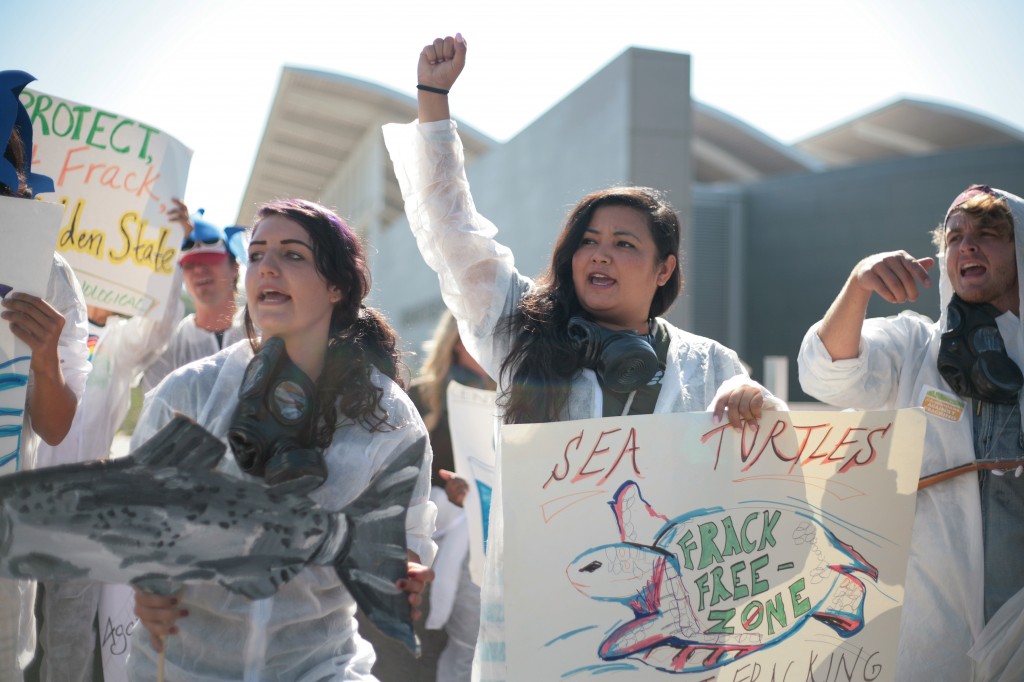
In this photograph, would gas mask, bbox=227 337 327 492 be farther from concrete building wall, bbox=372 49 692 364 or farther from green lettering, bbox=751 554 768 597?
concrete building wall, bbox=372 49 692 364

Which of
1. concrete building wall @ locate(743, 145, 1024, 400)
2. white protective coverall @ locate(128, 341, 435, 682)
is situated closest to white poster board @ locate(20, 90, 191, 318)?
white protective coverall @ locate(128, 341, 435, 682)

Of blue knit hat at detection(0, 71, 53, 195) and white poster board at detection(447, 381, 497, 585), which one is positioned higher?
blue knit hat at detection(0, 71, 53, 195)

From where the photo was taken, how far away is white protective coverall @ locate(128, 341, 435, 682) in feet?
6.40

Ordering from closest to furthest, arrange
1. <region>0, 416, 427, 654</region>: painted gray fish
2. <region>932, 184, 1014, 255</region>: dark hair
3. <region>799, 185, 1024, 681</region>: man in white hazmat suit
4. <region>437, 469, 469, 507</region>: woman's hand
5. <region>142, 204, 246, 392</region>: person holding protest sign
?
<region>0, 416, 427, 654</region>: painted gray fish
<region>799, 185, 1024, 681</region>: man in white hazmat suit
<region>932, 184, 1014, 255</region>: dark hair
<region>437, 469, 469, 507</region>: woman's hand
<region>142, 204, 246, 392</region>: person holding protest sign

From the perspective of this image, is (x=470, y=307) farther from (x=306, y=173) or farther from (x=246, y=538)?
(x=306, y=173)

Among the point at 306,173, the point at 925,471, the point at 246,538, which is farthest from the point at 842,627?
the point at 306,173

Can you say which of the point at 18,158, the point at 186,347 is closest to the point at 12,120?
the point at 18,158

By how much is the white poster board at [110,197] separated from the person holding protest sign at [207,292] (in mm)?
352

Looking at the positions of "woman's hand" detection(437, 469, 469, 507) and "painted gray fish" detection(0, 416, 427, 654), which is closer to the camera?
"painted gray fish" detection(0, 416, 427, 654)

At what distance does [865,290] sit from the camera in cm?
245

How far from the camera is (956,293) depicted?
2779 mm

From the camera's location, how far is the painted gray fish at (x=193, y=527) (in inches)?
64.9

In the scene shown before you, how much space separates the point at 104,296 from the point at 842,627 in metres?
2.79

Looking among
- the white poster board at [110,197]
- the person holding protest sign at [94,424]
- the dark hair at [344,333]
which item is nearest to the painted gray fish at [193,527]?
the dark hair at [344,333]
